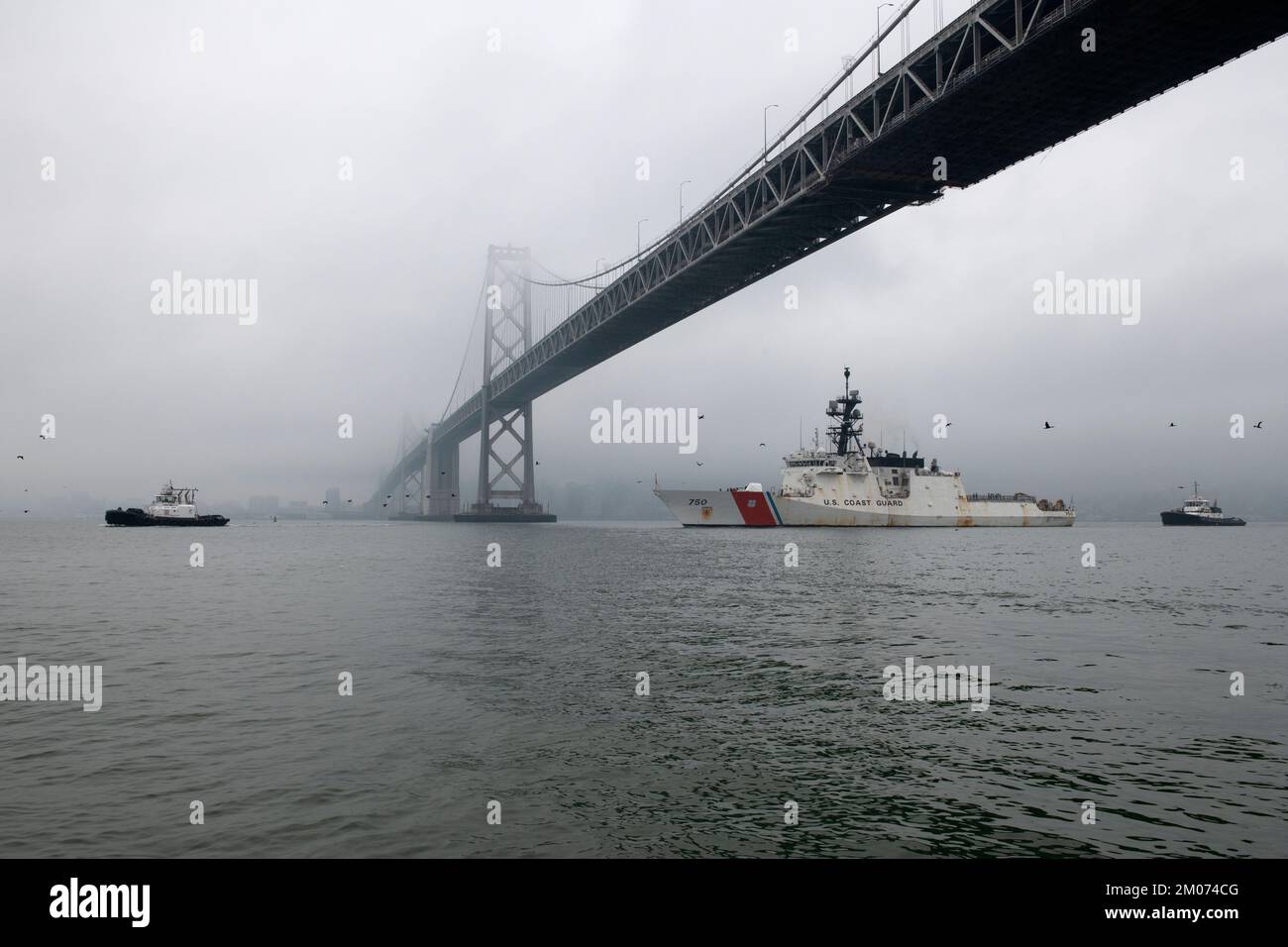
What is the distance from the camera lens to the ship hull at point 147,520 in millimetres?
83875

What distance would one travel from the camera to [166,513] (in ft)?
277

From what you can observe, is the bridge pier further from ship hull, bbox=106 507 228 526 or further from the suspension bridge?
the suspension bridge

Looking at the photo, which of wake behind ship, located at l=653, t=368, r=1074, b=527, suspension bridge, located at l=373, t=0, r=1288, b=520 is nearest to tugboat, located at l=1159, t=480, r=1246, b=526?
wake behind ship, located at l=653, t=368, r=1074, b=527

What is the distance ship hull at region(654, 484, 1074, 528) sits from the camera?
7725 cm

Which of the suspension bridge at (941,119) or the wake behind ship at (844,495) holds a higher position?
the suspension bridge at (941,119)

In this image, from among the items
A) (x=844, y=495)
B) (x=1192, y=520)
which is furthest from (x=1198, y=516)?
(x=844, y=495)

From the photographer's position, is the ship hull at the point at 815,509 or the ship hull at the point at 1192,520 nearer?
the ship hull at the point at 815,509

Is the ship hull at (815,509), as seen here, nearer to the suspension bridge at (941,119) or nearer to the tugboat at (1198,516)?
the suspension bridge at (941,119)

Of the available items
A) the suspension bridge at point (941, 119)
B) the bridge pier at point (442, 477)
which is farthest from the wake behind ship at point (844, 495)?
the bridge pier at point (442, 477)

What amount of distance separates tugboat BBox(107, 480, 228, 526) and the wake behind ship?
168 ft

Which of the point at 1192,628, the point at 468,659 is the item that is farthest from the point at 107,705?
the point at 1192,628
